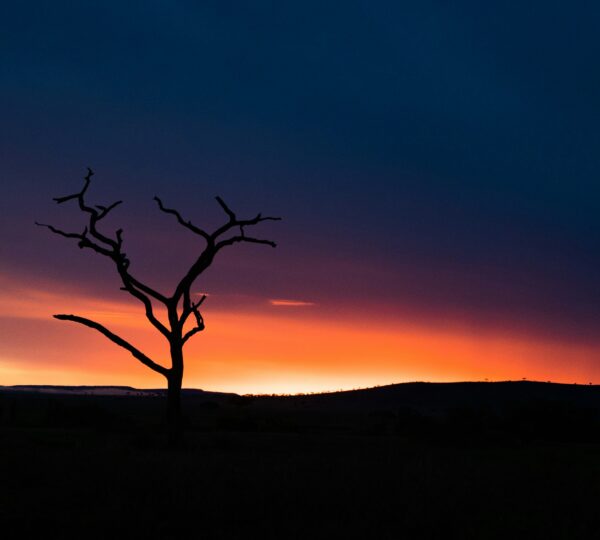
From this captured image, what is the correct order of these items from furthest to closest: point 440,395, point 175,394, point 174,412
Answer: point 440,395 → point 175,394 → point 174,412

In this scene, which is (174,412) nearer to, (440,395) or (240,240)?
(240,240)

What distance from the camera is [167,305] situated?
2538 cm

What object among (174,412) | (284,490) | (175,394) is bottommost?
(284,490)

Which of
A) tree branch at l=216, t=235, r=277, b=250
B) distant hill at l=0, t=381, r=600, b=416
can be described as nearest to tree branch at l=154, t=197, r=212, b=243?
tree branch at l=216, t=235, r=277, b=250

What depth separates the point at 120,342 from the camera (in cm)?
2511

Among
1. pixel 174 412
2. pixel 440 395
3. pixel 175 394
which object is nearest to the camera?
pixel 174 412

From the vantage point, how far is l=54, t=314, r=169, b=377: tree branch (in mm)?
25031

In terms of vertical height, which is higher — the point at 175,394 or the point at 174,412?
the point at 175,394

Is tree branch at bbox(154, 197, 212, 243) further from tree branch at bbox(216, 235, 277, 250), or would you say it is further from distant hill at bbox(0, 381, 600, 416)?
distant hill at bbox(0, 381, 600, 416)

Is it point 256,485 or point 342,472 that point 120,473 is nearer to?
point 256,485

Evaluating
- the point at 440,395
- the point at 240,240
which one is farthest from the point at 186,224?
the point at 440,395

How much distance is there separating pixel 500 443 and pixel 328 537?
22.4 metres

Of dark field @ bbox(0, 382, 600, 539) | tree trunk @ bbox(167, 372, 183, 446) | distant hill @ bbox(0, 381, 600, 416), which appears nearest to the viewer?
dark field @ bbox(0, 382, 600, 539)

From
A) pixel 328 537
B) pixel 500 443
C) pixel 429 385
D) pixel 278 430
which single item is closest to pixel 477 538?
pixel 328 537
